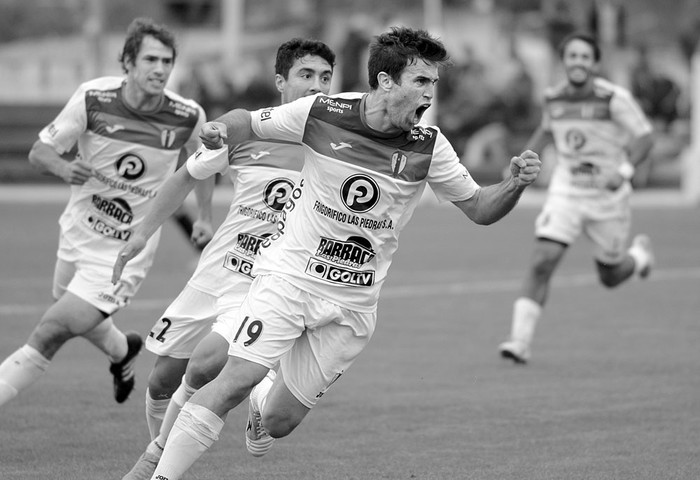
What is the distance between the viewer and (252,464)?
7.22 meters

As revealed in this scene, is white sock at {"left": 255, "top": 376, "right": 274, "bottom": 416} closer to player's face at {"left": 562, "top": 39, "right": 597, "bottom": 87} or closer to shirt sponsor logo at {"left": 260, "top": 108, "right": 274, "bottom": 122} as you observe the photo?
shirt sponsor logo at {"left": 260, "top": 108, "right": 274, "bottom": 122}

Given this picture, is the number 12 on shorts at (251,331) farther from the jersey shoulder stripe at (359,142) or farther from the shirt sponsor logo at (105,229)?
the shirt sponsor logo at (105,229)

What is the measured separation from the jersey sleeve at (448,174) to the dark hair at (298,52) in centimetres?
120

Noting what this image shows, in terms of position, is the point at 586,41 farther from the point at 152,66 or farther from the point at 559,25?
the point at 559,25

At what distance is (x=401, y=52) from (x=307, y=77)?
1.27 meters

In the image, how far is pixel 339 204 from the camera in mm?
6285

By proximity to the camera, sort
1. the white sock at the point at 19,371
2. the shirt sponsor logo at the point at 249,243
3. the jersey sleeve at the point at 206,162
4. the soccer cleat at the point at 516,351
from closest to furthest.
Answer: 1. the jersey sleeve at the point at 206,162
2. the shirt sponsor logo at the point at 249,243
3. the white sock at the point at 19,371
4. the soccer cleat at the point at 516,351

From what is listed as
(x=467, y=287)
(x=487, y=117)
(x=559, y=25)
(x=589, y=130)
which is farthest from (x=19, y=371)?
(x=559, y=25)

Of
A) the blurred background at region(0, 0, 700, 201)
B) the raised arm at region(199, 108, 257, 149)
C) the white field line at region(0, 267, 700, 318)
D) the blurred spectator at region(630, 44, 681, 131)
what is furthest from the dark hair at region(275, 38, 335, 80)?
the blurred spectator at region(630, 44, 681, 131)

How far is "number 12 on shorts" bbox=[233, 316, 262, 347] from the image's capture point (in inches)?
237

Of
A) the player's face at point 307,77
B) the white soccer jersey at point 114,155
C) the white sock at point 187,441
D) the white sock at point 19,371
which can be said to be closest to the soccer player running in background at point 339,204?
the white sock at point 187,441

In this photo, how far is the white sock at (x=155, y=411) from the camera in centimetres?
742

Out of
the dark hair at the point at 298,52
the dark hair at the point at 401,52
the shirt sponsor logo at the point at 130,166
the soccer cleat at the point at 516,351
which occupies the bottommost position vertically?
the soccer cleat at the point at 516,351

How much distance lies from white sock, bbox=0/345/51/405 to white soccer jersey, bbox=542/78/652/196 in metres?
5.43
